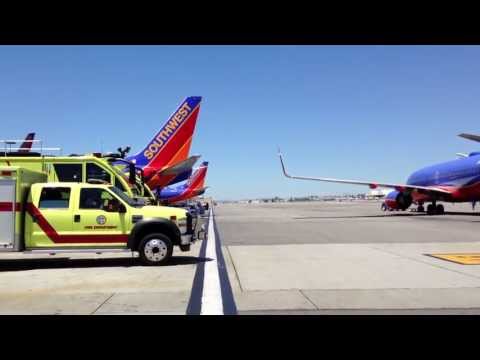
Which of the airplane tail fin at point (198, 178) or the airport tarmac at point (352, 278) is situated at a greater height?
the airplane tail fin at point (198, 178)

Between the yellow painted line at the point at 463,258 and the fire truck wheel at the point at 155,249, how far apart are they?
7.36 m

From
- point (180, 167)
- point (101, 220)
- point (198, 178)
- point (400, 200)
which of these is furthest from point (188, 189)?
point (101, 220)

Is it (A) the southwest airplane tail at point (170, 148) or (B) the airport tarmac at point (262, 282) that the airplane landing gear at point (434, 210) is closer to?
(A) the southwest airplane tail at point (170, 148)

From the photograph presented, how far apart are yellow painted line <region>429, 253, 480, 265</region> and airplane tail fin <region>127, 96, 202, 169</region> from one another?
16.7 m

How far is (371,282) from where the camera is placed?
907 cm

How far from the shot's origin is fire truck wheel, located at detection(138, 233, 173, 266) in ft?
37.5

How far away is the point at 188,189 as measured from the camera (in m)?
47.0

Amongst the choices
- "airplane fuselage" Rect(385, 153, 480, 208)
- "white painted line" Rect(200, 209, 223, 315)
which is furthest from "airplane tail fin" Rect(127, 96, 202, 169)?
"airplane fuselage" Rect(385, 153, 480, 208)

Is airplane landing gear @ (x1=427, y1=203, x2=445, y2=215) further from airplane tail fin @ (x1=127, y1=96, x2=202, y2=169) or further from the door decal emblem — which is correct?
the door decal emblem

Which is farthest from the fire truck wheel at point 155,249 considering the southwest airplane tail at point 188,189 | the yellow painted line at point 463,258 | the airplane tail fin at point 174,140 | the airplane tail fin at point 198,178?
the airplane tail fin at point 198,178

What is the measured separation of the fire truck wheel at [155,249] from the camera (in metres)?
11.4
